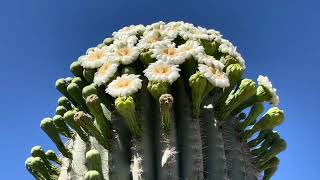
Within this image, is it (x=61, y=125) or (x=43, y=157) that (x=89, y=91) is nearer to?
(x=61, y=125)

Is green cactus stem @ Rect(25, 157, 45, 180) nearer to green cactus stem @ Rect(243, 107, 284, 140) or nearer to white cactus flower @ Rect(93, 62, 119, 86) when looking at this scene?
→ white cactus flower @ Rect(93, 62, 119, 86)

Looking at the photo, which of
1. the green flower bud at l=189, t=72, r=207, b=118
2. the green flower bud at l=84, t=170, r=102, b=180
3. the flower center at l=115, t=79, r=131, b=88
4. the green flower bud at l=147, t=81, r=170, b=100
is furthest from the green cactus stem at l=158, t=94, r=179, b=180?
the green flower bud at l=84, t=170, r=102, b=180

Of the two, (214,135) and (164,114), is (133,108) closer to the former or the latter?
(164,114)

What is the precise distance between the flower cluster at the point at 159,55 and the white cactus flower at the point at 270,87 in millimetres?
37

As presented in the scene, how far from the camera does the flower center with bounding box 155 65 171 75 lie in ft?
14.9

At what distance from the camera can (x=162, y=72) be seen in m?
4.53

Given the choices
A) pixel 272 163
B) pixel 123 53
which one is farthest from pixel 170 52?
pixel 272 163

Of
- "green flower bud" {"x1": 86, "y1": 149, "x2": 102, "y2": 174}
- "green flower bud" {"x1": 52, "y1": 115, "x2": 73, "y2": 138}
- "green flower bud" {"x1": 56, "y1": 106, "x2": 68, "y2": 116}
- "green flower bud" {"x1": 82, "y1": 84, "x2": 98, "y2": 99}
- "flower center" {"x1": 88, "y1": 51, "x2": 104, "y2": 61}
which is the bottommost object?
"green flower bud" {"x1": 86, "y1": 149, "x2": 102, "y2": 174}

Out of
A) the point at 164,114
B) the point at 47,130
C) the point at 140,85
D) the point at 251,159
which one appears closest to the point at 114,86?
the point at 140,85

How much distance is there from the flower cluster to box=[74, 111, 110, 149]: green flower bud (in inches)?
12.1

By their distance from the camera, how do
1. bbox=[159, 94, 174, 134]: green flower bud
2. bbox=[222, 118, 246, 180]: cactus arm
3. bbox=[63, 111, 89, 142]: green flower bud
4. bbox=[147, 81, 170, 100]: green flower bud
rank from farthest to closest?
bbox=[63, 111, 89, 142]: green flower bud
bbox=[222, 118, 246, 180]: cactus arm
bbox=[147, 81, 170, 100]: green flower bud
bbox=[159, 94, 174, 134]: green flower bud

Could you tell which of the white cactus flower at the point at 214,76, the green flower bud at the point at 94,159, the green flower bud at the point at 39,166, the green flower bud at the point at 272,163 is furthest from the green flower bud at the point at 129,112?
the green flower bud at the point at 272,163

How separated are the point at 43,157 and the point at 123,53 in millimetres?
1341

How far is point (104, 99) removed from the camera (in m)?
4.76
